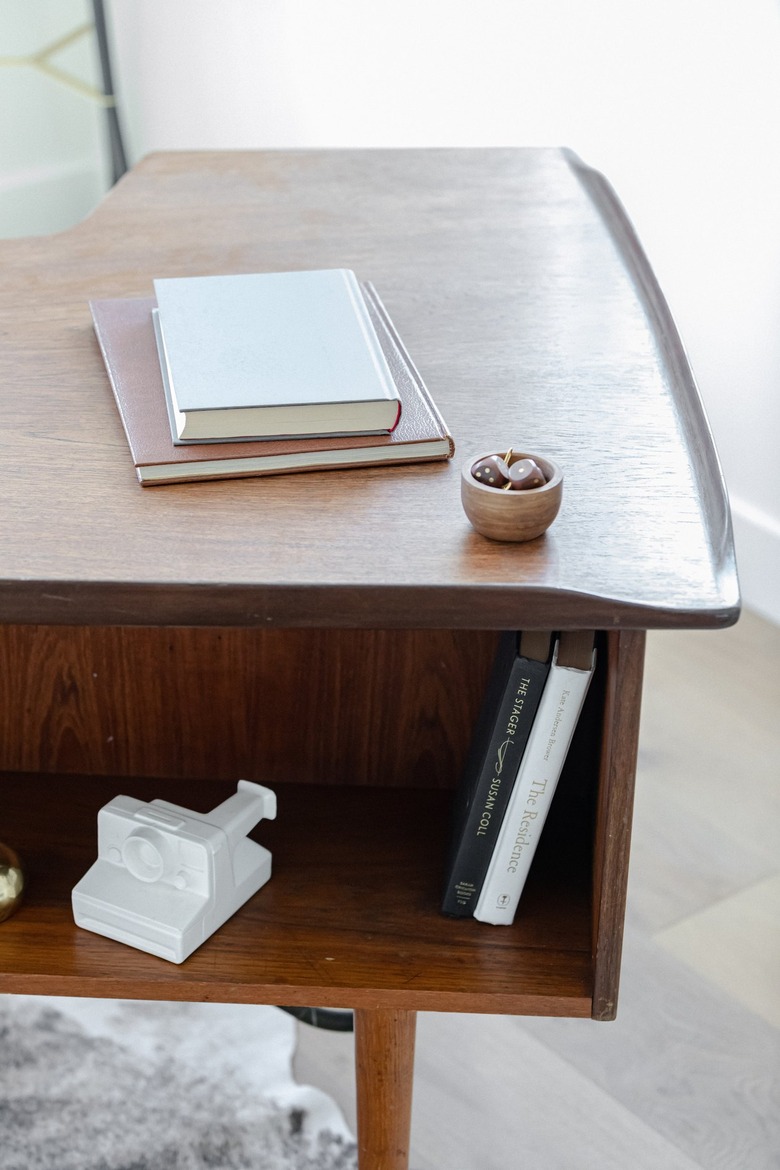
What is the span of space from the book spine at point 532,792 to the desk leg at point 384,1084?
0.13m

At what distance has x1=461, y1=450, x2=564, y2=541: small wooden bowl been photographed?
756mm

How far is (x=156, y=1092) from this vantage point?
130 cm

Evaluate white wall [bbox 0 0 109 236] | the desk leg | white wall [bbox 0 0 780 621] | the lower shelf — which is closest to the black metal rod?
the desk leg

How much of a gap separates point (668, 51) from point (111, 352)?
4.88ft

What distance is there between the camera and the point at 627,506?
82 cm

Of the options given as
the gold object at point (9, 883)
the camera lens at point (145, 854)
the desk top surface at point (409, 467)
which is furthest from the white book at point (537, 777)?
the gold object at point (9, 883)

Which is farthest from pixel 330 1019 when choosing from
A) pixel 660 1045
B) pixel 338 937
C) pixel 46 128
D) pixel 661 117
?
pixel 46 128

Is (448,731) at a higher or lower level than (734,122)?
lower

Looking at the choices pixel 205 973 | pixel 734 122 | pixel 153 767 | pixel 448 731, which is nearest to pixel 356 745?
pixel 448 731

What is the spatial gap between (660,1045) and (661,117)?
1540mm

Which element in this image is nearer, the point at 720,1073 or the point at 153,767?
the point at 153,767

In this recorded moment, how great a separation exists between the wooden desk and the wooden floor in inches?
9.5

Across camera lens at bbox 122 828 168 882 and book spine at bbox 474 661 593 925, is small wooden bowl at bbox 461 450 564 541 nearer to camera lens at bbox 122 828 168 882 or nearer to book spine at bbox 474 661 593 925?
book spine at bbox 474 661 593 925

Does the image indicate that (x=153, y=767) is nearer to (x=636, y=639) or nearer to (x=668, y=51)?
(x=636, y=639)
